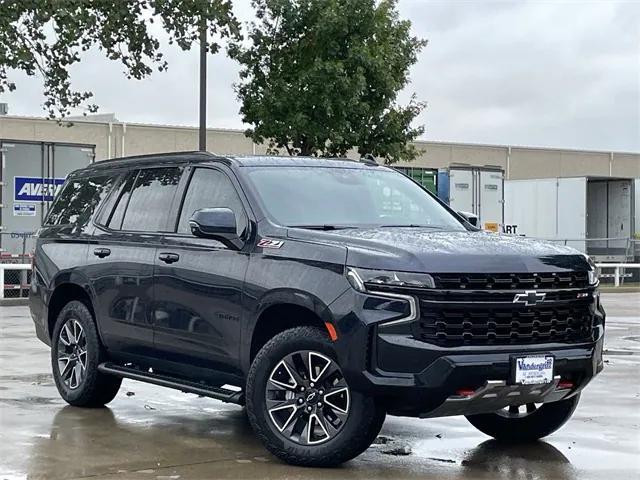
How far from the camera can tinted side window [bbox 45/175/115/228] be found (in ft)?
32.8

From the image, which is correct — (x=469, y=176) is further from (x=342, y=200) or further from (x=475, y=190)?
(x=342, y=200)

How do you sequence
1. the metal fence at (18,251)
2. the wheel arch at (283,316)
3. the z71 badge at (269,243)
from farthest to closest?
the metal fence at (18,251)
the z71 badge at (269,243)
the wheel arch at (283,316)

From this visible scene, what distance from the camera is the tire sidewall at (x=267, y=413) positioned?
279 inches

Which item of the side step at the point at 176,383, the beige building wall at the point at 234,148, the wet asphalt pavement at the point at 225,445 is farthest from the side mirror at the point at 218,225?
the beige building wall at the point at 234,148

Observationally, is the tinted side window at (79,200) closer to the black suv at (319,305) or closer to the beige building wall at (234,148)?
the black suv at (319,305)

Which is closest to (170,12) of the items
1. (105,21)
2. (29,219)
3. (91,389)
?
(105,21)

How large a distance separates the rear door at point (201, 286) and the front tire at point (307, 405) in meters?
0.50

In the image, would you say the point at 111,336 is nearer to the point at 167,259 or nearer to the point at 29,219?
the point at 167,259

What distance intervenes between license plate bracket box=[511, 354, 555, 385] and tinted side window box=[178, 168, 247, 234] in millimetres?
2309

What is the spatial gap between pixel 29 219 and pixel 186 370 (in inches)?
673

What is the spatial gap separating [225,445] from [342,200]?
1.91m

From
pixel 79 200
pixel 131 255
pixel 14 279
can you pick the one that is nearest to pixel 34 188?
pixel 14 279

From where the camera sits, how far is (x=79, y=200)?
10.3 m

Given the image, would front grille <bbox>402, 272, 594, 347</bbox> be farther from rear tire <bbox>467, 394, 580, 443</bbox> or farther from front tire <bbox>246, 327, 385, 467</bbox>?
rear tire <bbox>467, 394, 580, 443</bbox>
